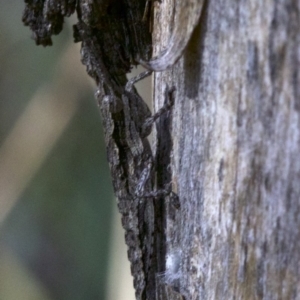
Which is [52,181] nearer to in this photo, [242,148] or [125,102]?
[125,102]

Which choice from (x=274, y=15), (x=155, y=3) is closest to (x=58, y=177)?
(x=155, y=3)

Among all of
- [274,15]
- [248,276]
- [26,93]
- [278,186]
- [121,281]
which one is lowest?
[121,281]

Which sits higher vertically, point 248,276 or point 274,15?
point 274,15

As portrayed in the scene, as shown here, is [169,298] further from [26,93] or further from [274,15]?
[26,93]

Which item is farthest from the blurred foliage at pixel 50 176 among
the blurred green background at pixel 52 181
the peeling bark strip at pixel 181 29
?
the peeling bark strip at pixel 181 29

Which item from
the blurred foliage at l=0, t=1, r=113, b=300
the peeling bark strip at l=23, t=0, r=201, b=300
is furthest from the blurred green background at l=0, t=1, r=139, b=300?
the peeling bark strip at l=23, t=0, r=201, b=300

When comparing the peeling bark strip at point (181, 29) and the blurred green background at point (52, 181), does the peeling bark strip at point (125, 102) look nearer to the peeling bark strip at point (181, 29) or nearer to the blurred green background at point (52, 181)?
the peeling bark strip at point (181, 29)

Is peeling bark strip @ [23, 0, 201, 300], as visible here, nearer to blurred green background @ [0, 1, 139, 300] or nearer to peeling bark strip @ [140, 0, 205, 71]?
peeling bark strip @ [140, 0, 205, 71]
